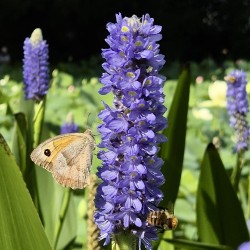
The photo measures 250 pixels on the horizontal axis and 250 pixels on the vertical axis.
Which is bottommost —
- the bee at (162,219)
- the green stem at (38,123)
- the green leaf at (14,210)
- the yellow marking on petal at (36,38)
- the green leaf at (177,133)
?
the bee at (162,219)

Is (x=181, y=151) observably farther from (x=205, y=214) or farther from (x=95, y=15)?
(x=95, y=15)

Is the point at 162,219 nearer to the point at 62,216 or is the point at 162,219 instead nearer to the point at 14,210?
the point at 14,210

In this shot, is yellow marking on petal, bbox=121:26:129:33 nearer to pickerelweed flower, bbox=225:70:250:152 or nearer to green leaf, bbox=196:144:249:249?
green leaf, bbox=196:144:249:249

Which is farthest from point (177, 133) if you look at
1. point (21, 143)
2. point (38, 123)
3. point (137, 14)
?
point (137, 14)

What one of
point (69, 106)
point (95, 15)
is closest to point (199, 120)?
point (69, 106)

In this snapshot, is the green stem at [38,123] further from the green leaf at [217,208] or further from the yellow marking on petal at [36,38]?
the green leaf at [217,208]

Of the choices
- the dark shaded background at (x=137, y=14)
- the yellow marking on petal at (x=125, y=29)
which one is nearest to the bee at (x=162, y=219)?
the yellow marking on petal at (x=125, y=29)

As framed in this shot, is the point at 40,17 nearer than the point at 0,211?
No
